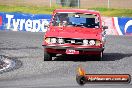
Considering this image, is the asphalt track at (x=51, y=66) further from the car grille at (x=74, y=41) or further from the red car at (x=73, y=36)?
the car grille at (x=74, y=41)

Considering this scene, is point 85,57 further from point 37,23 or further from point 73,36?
point 37,23

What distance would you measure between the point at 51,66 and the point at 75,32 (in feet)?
6.11

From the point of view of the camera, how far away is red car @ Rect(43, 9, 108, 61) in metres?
16.2

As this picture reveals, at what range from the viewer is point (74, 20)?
17.7 m

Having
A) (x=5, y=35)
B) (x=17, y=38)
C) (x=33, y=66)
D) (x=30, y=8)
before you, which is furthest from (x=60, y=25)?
(x=30, y=8)

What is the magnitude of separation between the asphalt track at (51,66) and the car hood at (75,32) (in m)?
0.87

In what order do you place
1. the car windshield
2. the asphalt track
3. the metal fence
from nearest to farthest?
the asphalt track → the car windshield → the metal fence

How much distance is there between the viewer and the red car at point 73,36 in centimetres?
1617

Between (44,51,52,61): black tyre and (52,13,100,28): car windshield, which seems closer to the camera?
(44,51,52,61): black tyre

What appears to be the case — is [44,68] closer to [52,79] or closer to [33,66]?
[33,66]

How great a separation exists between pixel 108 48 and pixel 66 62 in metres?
5.89

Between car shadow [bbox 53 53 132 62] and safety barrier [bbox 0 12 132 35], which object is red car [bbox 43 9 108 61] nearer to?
car shadow [bbox 53 53 132 62]

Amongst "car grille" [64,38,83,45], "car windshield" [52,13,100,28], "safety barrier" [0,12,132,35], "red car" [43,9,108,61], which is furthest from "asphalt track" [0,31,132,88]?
"safety barrier" [0,12,132,35]

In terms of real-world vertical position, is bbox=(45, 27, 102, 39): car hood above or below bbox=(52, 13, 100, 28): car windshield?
below
